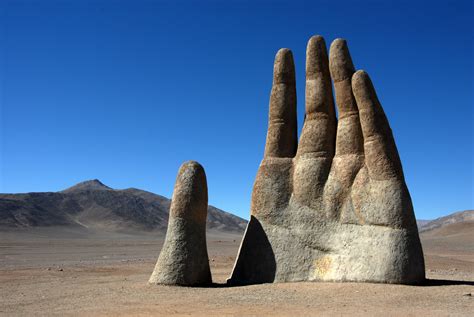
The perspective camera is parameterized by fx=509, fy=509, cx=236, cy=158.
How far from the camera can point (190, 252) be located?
14500mm

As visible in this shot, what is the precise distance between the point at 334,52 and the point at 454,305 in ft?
26.5

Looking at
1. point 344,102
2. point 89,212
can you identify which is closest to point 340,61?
point 344,102

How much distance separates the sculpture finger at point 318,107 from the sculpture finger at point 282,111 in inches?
22.2

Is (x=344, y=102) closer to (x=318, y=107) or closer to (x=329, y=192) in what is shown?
(x=318, y=107)

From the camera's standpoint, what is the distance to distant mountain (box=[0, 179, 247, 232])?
300 ft

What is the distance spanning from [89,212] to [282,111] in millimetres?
97290

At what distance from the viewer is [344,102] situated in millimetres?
15289

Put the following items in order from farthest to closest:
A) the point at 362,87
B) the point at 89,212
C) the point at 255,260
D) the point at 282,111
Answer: the point at 89,212 → the point at 282,111 → the point at 255,260 → the point at 362,87

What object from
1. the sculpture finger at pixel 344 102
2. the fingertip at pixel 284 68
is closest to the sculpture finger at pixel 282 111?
the fingertip at pixel 284 68

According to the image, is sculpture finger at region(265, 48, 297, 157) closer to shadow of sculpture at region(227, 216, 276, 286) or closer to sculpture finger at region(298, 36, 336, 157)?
sculpture finger at region(298, 36, 336, 157)

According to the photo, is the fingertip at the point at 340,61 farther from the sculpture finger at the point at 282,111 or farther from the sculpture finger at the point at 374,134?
the sculpture finger at the point at 282,111

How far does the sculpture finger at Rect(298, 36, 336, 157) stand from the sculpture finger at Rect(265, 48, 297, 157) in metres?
0.56

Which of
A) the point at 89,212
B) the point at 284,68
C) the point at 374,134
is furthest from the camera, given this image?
the point at 89,212

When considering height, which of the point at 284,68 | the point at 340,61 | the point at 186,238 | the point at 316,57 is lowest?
the point at 186,238
